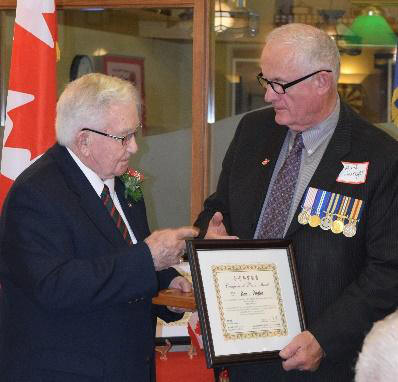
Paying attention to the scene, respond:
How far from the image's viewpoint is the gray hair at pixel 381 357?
4.51 feet

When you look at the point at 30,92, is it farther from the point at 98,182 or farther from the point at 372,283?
the point at 372,283

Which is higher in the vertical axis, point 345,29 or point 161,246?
point 345,29

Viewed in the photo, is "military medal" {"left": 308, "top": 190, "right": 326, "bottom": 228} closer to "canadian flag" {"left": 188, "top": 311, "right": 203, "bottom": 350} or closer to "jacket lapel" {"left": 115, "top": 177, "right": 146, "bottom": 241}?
"jacket lapel" {"left": 115, "top": 177, "right": 146, "bottom": 241}

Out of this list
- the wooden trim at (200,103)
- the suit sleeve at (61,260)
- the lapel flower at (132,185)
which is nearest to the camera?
the suit sleeve at (61,260)

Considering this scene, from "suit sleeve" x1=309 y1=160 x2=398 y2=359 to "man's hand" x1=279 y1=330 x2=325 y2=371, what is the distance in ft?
0.08

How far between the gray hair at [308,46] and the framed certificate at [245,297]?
615mm

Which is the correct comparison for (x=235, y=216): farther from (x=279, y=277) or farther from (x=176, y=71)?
(x=176, y=71)

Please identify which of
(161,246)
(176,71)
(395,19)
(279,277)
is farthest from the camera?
(176,71)

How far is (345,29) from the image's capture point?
5.46 m

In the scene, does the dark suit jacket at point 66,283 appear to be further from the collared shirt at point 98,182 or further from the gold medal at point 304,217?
the gold medal at point 304,217

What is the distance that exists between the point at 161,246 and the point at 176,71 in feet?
10.7

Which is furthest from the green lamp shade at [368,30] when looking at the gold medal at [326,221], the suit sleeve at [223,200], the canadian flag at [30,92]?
the gold medal at [326,221]

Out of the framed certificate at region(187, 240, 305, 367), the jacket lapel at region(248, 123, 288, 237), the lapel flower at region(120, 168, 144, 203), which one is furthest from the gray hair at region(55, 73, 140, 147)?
the jacket lapel at region(248, 123, 288, 237)

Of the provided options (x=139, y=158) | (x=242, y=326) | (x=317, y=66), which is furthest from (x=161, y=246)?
(x=139, y=158)
